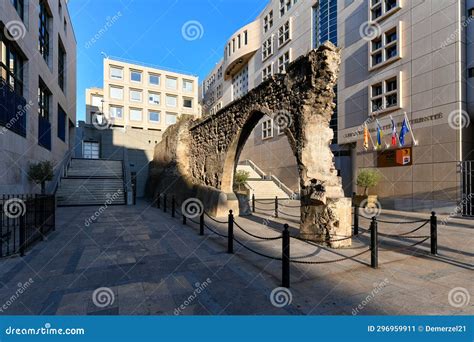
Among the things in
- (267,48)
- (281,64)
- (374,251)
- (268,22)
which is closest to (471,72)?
(374,251)

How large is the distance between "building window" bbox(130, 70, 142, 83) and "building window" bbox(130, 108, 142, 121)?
505cm

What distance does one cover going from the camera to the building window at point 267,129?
86.7ft

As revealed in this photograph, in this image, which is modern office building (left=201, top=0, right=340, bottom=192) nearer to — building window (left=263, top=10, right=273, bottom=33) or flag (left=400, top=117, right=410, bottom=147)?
building window (left=263, top=10, right=273, bottom=33)

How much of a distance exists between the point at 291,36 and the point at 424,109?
48.5 ft

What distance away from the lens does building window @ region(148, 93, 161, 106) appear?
43.8m

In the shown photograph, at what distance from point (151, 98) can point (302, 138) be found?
136ft

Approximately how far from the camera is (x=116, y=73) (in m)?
41.8

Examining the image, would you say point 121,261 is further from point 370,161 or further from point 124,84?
point 124,84

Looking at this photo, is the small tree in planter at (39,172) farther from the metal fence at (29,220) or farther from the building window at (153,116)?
the building window at (153,116)

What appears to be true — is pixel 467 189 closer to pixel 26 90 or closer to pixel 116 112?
pixel 26 90

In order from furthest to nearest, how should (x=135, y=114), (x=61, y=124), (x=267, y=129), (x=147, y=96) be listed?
(x=147, y=96)
(x=135, y=114)
(x=267, y=129)
(x=61, y=124)

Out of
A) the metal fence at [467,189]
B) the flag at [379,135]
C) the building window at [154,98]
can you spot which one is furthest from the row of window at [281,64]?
the building window at [154,98]

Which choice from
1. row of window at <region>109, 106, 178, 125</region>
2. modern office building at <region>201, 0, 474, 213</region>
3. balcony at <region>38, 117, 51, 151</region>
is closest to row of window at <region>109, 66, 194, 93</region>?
row of window at <region>109, 106, 178, 125</region>

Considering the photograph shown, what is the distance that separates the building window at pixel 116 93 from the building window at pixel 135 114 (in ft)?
8.62
